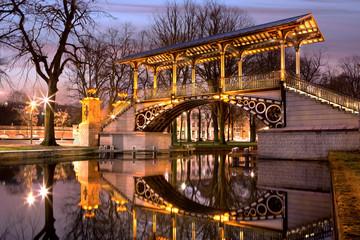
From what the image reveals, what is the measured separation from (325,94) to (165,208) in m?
14.5

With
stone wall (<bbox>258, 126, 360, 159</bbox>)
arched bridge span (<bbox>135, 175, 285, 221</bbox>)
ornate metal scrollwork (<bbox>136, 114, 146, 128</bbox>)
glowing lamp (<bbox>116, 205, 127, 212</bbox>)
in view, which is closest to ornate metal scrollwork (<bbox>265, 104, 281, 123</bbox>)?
stone wall (<bbox>258, 126, 360, 159</bbox>)

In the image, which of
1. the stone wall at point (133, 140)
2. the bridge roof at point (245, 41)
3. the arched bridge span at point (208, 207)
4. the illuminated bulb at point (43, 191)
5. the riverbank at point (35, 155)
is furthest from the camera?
the stone wall at point (133, 140)

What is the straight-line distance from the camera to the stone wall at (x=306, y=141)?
17.2 m

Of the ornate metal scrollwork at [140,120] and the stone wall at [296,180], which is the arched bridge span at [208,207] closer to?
the stone wall at [296,180]

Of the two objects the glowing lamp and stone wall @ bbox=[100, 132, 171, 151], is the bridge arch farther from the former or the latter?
the glowing lamp

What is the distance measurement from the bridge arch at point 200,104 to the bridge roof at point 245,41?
12.4ft

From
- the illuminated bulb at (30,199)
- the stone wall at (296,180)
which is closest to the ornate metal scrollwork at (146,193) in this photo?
the illuminated bulb at (30,199)

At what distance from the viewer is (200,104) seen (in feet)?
90.3

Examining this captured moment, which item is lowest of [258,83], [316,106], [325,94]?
[316,106]

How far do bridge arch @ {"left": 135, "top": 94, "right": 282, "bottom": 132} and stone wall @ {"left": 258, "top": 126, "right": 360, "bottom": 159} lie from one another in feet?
3.08

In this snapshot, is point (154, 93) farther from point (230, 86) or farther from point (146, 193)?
point (146, 193)

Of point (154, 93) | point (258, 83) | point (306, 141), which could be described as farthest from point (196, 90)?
Result: point (306, 141)

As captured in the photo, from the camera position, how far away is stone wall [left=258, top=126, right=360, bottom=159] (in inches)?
679

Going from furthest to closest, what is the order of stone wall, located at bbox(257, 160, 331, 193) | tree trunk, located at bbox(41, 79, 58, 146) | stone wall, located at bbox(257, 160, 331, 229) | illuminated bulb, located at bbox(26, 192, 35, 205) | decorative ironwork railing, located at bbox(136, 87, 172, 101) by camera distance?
decorative ironwork railing, located at bbox(136, 87, 172, 101), tree trunk, located at bbox(41, 79, 58, 146), stone wall, located at bbox(257, 160, 331, 193), illuminated bulb, located at bbox(26, 192, 35, 205), stone wall, located at bbox(257, 160, 331, 229)
